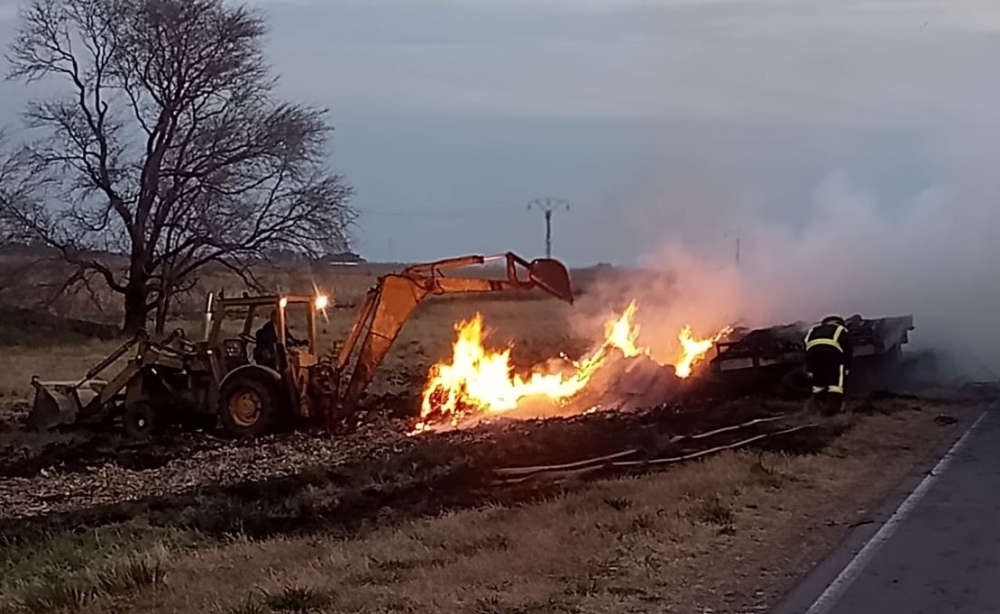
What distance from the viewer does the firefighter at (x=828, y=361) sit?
2112 cm

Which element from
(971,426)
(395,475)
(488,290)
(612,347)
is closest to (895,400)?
(971,426)

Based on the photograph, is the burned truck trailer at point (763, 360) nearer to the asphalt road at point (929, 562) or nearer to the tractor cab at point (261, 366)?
the tractor cab at point (261, 366)

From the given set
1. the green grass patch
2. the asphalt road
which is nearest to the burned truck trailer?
the asphalt road

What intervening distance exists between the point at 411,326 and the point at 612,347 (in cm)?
2135

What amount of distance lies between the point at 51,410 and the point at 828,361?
12174 millimetres

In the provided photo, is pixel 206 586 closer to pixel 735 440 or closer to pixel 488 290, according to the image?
pixel 735 440

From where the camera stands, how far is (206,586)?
10.2 m

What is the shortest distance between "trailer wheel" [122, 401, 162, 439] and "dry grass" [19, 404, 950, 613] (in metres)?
9.28

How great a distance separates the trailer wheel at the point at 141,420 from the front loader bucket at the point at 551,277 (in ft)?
20.6

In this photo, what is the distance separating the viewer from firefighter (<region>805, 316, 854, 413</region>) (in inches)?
832

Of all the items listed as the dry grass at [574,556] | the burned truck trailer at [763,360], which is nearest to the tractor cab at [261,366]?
the burned truck trailer at [763,360]

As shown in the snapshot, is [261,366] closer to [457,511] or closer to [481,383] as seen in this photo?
[481,383]

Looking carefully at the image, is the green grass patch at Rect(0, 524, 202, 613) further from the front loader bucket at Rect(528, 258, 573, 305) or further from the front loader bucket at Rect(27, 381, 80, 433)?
the front loader bucket at Rect(528, 258, 573, 305)

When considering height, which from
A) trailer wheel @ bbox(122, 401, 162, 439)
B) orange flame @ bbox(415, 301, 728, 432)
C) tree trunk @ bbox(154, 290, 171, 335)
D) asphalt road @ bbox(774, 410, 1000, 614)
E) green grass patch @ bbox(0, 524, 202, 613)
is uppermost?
tree trunk @ bbox(154, 290, 171, 335)
